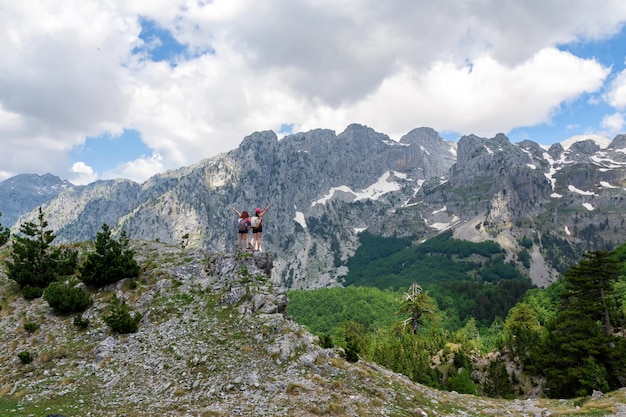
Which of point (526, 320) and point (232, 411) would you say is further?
point (526, 320)

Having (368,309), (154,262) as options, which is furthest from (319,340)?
(368,309)

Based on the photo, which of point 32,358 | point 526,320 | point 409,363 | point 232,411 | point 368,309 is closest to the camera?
point 232,411

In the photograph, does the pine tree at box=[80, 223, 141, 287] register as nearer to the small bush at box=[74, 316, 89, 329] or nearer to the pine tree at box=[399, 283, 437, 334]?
the small bush at box=[74, 316, 89, 329]

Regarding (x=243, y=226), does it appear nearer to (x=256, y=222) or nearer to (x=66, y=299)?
(x=256, y=222)

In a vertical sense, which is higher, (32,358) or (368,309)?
(32,358)

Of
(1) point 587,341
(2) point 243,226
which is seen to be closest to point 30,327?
(2) point 243,226

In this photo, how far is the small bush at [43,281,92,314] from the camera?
101 ft

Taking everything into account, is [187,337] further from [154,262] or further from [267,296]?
[154,262]

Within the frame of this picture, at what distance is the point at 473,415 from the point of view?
25.0 m

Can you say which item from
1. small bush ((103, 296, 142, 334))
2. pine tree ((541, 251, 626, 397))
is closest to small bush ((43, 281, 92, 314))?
small bush ((103, 296, 142, 334))

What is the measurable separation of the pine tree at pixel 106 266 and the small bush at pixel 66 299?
2.38 meters

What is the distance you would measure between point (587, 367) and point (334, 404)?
30.1 meters

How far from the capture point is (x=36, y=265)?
3616 cm

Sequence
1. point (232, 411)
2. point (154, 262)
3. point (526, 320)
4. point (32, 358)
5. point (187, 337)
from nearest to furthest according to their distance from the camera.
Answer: point (232, 411), point (32, 358), point (187, 337), point (154, 262), point (526, 320)
